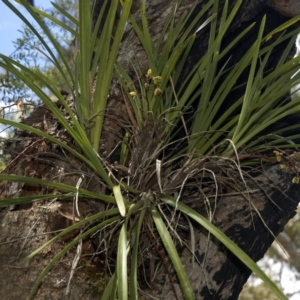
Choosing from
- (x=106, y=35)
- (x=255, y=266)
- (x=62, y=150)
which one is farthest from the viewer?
(x=62, y=150)

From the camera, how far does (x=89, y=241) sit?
1087 mm

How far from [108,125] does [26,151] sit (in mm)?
175

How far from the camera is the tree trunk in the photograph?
1025mm

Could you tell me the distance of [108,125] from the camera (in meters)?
1.21

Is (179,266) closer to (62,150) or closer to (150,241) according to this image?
(150,241)

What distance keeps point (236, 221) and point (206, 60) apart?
319mm

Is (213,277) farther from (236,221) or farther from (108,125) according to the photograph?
(108,125)

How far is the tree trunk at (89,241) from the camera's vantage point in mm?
1025

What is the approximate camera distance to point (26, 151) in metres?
1.19

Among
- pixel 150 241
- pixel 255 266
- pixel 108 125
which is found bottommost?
pixel 255 266

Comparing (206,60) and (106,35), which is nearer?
(106,35)


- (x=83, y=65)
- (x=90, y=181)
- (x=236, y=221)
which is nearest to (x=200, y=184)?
(x=236, y=221)

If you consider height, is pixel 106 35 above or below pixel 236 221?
above

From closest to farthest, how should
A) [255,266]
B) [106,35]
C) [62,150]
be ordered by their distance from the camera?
[255,266] → [106,35] → [62,150]
